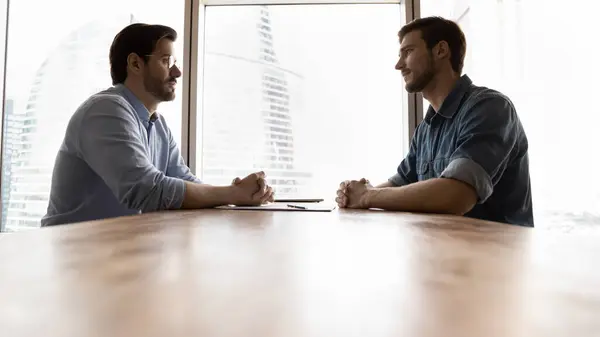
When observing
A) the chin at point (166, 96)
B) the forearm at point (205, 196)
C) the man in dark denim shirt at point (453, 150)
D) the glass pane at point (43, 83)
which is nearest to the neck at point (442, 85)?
the man in dark denim shirt at point (453, 150)

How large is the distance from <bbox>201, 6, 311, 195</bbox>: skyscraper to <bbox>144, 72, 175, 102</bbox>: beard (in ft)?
2.16

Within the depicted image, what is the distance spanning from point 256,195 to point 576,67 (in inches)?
48.1

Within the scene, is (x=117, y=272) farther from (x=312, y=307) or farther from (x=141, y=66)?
(x=141, y=66)

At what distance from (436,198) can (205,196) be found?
0.59 m

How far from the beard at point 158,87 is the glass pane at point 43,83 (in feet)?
1.93

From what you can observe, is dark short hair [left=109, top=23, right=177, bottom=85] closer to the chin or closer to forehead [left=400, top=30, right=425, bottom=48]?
the chin

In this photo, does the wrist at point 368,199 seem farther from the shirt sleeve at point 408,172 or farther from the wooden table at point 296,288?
the wooden table at point 296,288

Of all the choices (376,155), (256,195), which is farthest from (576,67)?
(256,195)

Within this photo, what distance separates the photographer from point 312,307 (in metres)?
0.16

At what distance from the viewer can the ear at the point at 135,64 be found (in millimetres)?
1457

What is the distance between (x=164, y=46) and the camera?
4.91 feet

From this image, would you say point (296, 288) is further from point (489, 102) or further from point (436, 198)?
point (489, 102)

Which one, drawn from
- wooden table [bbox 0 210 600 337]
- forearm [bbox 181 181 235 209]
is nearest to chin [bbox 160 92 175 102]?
forearm [bbox 181 181 235 209]

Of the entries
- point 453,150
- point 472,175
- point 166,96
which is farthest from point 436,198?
point 166,96
